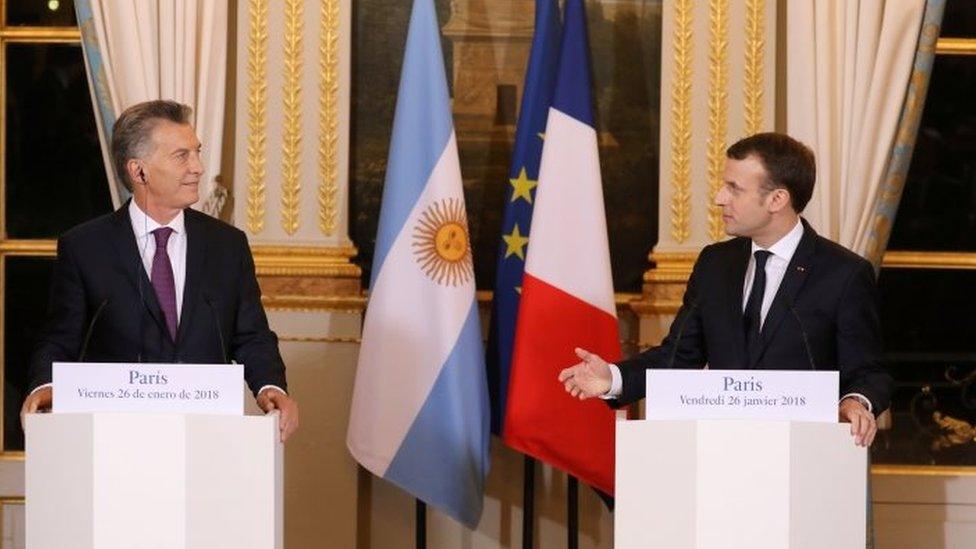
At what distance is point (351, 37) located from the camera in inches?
213

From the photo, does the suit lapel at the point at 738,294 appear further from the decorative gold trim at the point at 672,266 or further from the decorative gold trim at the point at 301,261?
the decorative gold trim at the point at 301,261

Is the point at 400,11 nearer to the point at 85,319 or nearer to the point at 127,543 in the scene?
the point at 85,319

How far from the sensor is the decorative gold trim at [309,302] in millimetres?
5262

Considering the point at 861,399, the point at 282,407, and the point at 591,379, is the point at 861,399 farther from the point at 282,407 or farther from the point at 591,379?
the point at 282,407

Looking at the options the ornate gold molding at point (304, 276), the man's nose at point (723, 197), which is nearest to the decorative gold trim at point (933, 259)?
the man's nose at point (723, 197)

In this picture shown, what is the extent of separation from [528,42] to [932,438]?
1.84 metres

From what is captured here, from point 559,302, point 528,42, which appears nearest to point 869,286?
point 559,302

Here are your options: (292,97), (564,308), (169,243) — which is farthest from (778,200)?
(292,97)

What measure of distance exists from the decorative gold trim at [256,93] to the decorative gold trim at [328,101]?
174 millimetres

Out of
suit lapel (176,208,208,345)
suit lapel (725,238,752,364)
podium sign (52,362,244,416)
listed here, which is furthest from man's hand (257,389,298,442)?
suit lapel (725,238,752,364)

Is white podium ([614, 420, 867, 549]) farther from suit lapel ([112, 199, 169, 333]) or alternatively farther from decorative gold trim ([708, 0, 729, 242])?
decorative gold trim ([708, 0, 729, 242])

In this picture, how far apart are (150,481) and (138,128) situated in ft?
3.34

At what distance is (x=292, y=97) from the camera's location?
5262mm

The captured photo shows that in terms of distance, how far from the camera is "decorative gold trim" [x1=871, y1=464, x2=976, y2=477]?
542 cm
